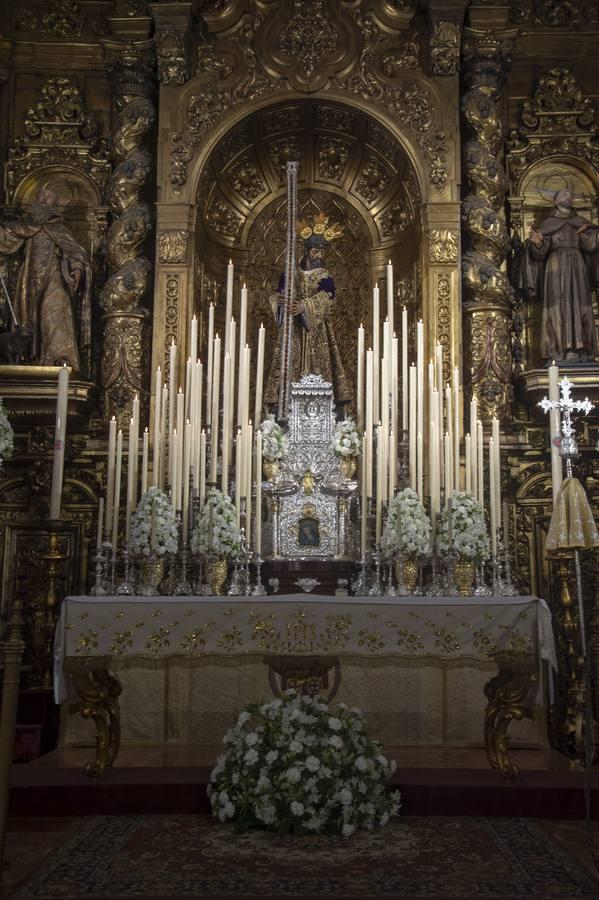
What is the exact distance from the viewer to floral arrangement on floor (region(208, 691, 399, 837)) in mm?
4887

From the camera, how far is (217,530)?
297 inches

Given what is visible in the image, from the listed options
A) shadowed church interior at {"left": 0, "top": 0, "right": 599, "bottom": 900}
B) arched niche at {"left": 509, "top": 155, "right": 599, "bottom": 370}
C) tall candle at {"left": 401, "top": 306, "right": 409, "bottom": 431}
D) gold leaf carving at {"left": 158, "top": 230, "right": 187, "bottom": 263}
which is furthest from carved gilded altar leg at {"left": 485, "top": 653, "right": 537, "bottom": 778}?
arched niche at {"left": 509, "top": 155, "right": 599, "bottom": 370}

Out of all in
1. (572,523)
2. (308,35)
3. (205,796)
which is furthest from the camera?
(308,35)

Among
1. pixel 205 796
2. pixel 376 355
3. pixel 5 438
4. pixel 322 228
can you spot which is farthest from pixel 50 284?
pixel 205 796

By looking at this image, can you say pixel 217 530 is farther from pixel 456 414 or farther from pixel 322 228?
pixel 322 228

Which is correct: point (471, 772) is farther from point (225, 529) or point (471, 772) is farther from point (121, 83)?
point (121, 83)

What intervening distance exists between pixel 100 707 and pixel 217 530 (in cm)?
216

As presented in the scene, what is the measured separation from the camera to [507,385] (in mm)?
9195

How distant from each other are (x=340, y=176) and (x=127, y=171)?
2462mm

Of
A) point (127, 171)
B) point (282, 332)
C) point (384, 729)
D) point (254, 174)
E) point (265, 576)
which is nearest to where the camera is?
point (384, 729)

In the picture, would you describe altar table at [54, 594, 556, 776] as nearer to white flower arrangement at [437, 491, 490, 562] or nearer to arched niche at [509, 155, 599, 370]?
white flower arrangement at [437, 491, 490, 562]

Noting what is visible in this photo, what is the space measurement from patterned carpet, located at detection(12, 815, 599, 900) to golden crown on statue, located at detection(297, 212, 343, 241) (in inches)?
278

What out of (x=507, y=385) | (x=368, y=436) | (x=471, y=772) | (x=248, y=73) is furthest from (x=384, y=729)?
(x=248, y=73)

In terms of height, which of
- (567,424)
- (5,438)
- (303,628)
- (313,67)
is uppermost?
(313,67)
